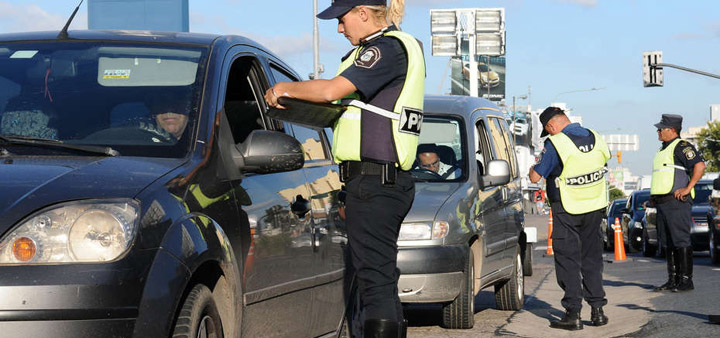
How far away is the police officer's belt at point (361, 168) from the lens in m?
4.76

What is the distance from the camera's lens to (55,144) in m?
4.22

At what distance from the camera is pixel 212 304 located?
13.4 feet

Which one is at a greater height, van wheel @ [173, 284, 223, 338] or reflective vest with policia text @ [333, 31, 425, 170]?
reflective vest with policia text @ [333, 31, 425, 170]

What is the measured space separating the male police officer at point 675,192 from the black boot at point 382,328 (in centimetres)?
893

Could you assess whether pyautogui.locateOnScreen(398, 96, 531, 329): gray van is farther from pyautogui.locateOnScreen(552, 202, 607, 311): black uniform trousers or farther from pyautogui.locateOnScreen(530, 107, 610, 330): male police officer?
pyautogui.locateOnScreen(552, 202, 607, 311): black uniform trousers

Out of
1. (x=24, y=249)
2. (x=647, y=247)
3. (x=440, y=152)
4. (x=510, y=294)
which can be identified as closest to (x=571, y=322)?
(x=510, y=294)

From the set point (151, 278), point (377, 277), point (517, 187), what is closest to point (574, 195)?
point (517, 187)

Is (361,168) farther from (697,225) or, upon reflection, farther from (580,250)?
(697,225)

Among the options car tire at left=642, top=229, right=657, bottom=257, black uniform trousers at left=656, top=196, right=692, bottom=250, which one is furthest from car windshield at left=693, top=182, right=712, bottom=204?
black uniform trousers at left=656, top=196, right=692, bottom=250

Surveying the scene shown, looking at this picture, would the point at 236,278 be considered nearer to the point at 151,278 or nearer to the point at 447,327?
the point at 151,278

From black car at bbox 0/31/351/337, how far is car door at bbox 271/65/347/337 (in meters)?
0.01

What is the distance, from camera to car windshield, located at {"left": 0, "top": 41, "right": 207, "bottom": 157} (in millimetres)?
4441

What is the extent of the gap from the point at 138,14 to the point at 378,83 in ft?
84.2

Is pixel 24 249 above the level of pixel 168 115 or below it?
below
